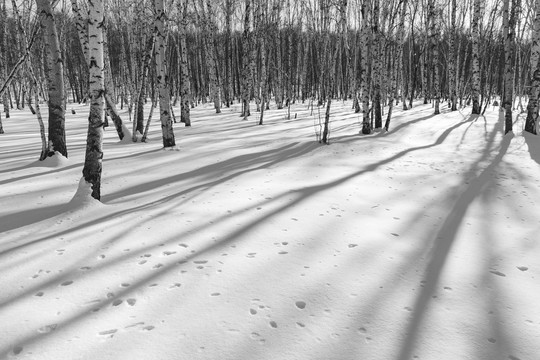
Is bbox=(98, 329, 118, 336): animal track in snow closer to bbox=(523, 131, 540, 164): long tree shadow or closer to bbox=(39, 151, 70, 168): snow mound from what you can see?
bbox=(39, 151, 70, 168): snow mound

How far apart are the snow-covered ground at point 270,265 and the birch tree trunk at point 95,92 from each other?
1.38ft

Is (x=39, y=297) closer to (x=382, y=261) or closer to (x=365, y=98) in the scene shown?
(x=382, y=261)

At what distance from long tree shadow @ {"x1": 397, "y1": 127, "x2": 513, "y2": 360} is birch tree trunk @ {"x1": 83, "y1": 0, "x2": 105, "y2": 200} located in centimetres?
403

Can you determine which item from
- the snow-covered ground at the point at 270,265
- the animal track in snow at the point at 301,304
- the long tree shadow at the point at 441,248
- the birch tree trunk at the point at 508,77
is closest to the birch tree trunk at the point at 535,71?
the birch tree trunk at the point at 508,77

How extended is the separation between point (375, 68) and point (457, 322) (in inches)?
426

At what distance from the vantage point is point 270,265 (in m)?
3.12

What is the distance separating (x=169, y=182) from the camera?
5781 millimetres

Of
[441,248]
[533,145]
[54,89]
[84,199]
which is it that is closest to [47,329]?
[84,199]

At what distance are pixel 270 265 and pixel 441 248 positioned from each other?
1834 millimetres

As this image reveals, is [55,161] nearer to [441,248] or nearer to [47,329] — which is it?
[47,329]

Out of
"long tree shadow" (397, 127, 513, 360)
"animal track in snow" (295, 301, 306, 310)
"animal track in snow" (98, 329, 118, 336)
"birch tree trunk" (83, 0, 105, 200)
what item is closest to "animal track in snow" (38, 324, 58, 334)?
"animal track in snow" (98, 329, 118, 336)

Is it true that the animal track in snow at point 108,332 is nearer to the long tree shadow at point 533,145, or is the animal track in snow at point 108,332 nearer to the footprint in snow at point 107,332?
the footprint in snow at point 107,332

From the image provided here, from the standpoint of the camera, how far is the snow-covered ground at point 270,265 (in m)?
2.21

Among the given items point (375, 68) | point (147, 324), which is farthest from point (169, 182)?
point (375, 68)
